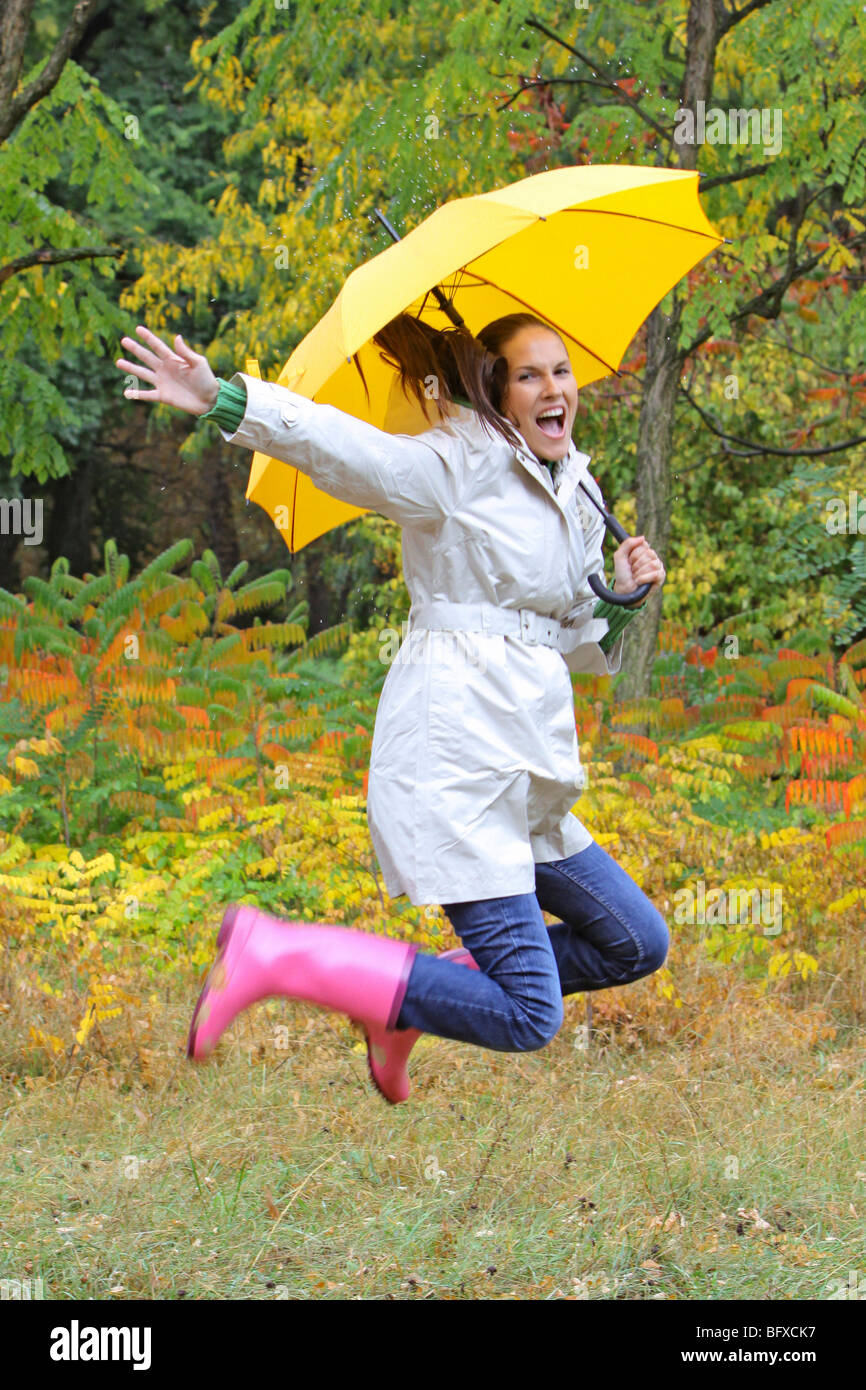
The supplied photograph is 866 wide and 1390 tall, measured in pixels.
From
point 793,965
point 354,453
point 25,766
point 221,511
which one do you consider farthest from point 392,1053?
point 221,511

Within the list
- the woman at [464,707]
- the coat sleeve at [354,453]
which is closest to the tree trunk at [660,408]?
the woman at [464,707]

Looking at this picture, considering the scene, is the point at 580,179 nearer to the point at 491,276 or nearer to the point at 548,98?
the point at 491,276

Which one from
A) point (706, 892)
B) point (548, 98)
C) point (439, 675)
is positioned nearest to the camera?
point (439, 675)

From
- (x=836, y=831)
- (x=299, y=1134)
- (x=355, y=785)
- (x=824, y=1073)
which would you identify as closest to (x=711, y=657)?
(x=355, y=785)

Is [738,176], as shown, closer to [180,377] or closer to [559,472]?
[559,472]

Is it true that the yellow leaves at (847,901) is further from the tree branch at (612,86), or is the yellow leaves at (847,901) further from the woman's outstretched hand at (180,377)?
the tree branch at (612,86)

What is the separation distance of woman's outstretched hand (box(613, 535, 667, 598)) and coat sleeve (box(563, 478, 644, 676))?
5cm

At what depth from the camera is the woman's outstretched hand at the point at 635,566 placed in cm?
327

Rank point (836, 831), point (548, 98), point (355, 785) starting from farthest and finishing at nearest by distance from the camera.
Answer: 1. point (548, 98)
2. point (355, 785)
3. point (836, 831)

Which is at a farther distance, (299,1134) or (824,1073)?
(824,1073)

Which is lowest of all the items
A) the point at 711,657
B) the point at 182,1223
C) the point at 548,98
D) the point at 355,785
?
the point at 182,1223

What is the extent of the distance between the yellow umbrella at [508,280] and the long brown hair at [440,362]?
6 centimetres

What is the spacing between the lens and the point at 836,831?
5570mm

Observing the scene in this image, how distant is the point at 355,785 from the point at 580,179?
459 cm
